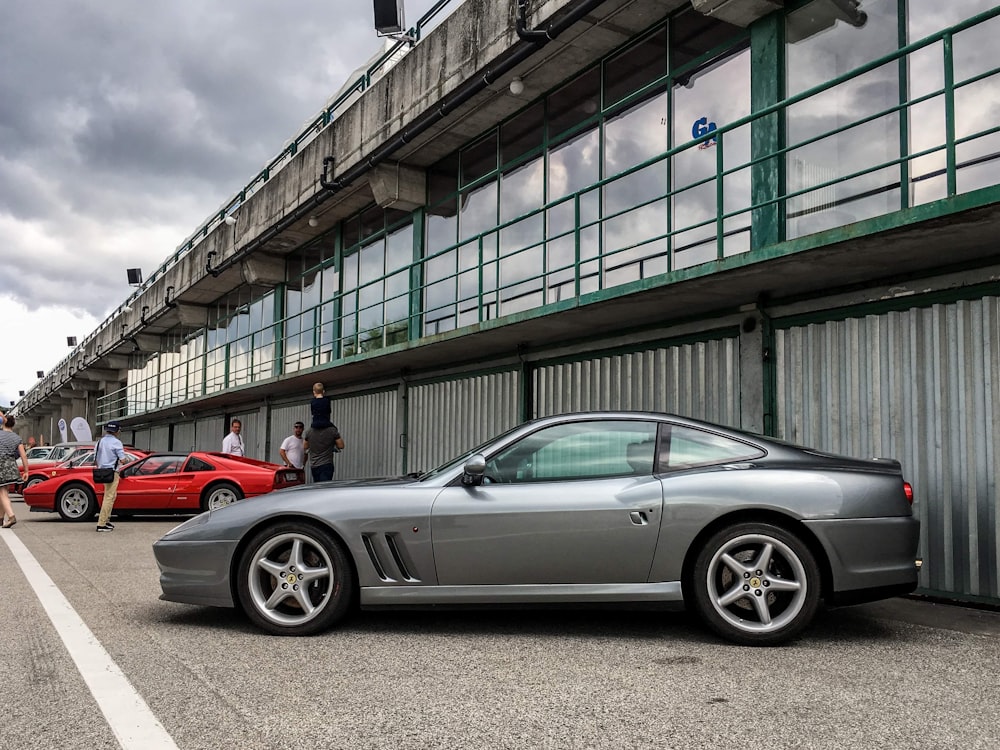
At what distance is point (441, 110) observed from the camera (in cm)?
1266

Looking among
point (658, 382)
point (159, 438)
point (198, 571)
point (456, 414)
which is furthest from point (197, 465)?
point (159, 438)

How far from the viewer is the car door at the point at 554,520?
4.82m

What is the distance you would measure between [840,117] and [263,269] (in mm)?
16132

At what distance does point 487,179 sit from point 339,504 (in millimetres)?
9650

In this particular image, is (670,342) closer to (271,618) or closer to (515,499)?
(515,499)

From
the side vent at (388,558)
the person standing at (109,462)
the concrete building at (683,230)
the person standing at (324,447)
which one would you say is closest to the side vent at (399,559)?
the side vent at (388,558)

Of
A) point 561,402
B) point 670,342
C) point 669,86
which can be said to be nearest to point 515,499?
point 670,342

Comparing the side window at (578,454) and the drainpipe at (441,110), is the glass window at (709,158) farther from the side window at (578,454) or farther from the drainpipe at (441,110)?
the side window at (578,454)

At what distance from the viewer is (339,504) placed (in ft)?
16.7

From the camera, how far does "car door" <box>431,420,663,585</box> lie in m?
4.82

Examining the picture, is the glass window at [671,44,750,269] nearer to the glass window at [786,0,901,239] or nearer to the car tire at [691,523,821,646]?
the glass window at [786,0,901,239]

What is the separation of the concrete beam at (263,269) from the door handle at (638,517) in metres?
18.0

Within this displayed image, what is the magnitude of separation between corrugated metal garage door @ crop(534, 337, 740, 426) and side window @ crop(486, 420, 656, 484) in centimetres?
299

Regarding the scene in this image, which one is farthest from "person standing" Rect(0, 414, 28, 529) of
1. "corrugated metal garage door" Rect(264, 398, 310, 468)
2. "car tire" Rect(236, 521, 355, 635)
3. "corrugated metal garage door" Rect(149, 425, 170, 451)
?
"corrugated metal garage door" Rect(149, 425, 170, 451)
